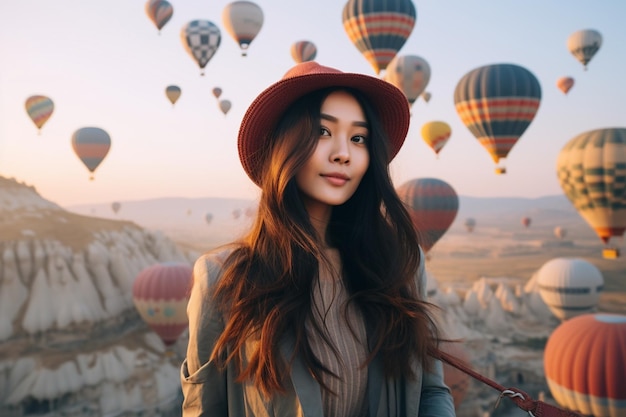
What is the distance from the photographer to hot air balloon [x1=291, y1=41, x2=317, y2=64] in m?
38.2

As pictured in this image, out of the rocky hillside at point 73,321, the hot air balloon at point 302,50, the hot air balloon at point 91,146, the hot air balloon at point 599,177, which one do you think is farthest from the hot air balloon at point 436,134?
the hot air balloon at point 91,146

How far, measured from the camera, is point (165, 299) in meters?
26.3

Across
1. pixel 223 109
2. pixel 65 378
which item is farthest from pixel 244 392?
pixel 223 109

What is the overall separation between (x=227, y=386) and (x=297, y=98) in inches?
44.6

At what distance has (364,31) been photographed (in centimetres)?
2595

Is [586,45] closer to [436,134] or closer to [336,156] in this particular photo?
[436,134]

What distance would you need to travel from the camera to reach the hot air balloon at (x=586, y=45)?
4066 cm

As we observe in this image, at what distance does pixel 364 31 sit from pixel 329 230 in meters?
24.8

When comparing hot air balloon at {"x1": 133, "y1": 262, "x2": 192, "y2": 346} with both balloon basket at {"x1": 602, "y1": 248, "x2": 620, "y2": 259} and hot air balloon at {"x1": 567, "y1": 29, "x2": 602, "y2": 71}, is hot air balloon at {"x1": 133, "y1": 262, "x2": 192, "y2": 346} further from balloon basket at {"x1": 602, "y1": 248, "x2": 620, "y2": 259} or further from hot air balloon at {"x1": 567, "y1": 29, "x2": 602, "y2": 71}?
hot air balloon at {"x1": 567, "y1": 29, "x2": 602, "y2": 71}

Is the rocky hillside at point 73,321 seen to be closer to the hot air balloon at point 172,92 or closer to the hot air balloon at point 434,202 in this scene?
the hot air balloon at point 172,92

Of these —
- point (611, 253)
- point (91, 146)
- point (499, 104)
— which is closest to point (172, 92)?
point (91, 146)

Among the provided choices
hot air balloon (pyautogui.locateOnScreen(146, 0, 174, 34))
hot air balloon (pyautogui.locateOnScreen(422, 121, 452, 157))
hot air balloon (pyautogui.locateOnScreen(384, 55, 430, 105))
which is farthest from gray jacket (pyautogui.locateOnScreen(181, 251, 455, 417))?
hot air balloon (pyautogui.locateOnScreen(146, 0, 174, 34))

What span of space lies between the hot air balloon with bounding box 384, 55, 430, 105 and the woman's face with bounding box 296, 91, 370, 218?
1121 inches

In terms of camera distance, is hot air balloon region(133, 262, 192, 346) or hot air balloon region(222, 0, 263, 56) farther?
hot air balloon region(222, 0, 263, 56)
